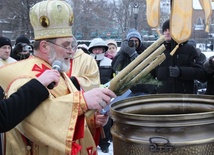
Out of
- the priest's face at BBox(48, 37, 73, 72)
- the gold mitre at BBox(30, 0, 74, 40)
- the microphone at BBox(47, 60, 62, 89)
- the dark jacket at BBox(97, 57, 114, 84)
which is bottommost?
the dark jacket at BBox(97, 57, 114, 84)

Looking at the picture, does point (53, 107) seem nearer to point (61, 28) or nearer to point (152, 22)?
point (61, 28)

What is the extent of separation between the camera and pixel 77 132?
191 centimetres

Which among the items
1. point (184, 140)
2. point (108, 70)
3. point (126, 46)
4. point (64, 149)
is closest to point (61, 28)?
point (64, 149)

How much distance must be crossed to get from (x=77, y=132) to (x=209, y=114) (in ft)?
2.21

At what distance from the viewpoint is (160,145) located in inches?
70.0

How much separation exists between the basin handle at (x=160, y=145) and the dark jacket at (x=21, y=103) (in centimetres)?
57

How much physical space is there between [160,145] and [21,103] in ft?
2.30

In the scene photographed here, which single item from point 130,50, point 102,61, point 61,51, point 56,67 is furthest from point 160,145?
point 102,61

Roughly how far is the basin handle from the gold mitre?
33.7 inches

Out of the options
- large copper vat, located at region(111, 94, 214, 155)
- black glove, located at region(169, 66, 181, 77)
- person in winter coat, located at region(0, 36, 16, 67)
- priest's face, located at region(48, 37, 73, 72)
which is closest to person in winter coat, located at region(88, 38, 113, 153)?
person in winter coat, located at region(0, 36, 16, 67)

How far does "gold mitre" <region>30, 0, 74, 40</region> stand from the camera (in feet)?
7.23

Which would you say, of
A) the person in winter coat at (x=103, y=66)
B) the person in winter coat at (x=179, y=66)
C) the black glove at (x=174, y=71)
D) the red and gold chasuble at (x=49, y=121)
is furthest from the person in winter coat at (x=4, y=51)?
the red and gold chasuble at (x=49, y=121)

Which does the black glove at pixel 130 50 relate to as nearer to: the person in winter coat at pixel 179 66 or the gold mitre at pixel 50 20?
the person in winter coat at pixel 179 66

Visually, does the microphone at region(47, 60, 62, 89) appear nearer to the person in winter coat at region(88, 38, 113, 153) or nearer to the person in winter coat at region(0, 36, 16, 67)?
the person in winter coat at region(88, 38, 113, 153)
